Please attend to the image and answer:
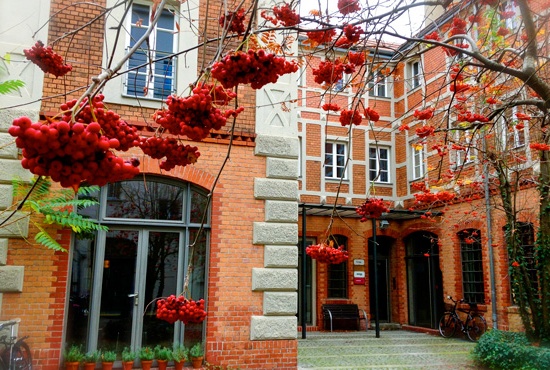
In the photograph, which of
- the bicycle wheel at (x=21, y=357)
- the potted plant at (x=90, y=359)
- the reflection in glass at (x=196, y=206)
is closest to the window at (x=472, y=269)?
the reflection in glass at (x=196, y=206)

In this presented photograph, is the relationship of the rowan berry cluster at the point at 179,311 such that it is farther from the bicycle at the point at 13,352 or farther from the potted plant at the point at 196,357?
the potted plant at the point at 196,357

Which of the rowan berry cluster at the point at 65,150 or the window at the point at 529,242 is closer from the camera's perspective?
the rowan berry cluster at the point at 65,150

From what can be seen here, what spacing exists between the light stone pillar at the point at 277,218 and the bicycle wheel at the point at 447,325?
8923 millimetres

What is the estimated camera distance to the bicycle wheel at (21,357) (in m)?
6.35

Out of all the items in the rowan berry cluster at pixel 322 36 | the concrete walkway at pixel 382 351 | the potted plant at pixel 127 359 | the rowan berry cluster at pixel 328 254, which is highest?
the rowan berry cluster at pixel 322 36

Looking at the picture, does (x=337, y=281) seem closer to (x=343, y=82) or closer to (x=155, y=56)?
(x=343, y=82)

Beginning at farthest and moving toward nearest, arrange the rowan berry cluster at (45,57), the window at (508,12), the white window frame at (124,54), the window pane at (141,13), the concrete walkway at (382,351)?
the concrete walkway at (382,351) < the window pane at (141,13) < the white window frame at (124,54) < the window at (508,12) < the rowan berry cluster at (45,57)

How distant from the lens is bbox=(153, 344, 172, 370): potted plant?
7.35 m

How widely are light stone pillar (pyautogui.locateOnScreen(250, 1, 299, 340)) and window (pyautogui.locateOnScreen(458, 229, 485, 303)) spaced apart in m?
8.23

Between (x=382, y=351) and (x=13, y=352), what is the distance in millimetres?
8464

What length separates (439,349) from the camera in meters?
12.7

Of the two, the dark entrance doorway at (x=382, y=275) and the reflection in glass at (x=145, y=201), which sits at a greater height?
the reflection in glass at (x=145, y=201)

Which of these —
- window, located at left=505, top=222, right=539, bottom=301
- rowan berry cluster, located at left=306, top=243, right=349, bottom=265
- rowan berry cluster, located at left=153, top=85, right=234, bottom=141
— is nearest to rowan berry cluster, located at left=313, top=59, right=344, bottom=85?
rowan berry cluster, located at left=306, top=243, right=349, bottom=265

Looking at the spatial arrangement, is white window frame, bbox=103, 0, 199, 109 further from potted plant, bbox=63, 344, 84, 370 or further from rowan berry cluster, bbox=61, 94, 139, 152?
rowan berry cluster, bbox=61, 94, 139, 152
